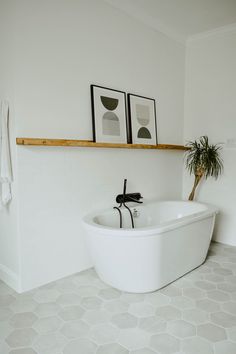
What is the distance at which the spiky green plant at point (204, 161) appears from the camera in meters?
3.71

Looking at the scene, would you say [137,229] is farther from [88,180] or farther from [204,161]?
[204,161]

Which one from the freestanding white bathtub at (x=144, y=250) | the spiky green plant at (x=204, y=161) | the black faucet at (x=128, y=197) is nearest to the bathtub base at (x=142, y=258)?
the freestanding white bathtub at (x=144, y=250)

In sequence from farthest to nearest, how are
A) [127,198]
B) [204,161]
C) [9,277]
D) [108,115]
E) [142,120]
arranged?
[204,161], [142,120], [127,198], [108,115], [9,277]

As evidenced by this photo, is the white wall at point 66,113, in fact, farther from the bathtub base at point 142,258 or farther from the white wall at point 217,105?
the white wall at point 217,105

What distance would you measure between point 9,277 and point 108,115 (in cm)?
185

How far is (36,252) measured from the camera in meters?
2.54

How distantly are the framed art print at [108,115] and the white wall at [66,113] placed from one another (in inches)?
3.1

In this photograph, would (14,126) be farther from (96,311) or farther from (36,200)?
(96,311)

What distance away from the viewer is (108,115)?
120 inches

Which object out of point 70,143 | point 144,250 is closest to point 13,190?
point 70,143

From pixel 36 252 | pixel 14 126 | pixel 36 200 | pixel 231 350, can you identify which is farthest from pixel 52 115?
pixel 231 350

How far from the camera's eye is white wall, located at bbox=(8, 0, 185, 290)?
2.40 m

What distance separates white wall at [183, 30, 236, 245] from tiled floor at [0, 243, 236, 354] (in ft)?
4.20

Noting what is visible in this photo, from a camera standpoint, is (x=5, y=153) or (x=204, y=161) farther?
(x=204, y=161)
